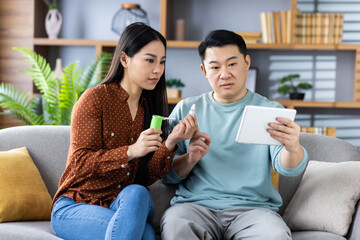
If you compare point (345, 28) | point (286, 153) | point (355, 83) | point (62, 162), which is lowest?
point (62, 162)

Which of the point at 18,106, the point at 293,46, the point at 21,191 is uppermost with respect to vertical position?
the point at 293,46

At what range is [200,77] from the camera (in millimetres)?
4043

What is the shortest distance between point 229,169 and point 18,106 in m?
2.10

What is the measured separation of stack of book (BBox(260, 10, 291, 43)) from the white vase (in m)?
1.73

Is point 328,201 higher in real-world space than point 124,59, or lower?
lower

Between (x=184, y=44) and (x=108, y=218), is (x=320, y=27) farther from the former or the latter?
(x=108, y=218)

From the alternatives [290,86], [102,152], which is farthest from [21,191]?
[290,86]

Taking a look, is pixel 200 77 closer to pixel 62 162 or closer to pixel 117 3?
pixel 117 3

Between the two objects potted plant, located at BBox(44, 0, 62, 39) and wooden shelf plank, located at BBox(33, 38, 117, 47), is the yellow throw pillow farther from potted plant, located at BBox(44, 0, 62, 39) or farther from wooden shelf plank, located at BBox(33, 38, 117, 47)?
potted plant, located at BBox(44, 0, 62, 39)

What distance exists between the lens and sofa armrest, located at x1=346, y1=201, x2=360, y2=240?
1.75 m

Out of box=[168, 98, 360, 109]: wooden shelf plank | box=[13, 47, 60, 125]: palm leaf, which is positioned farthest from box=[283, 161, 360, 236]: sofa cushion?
box=[13, 47, 60, 125]: palm leaf

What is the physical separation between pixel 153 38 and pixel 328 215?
3.29 feet

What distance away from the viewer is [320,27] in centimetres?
370

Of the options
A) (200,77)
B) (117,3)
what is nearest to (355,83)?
(200,77)
